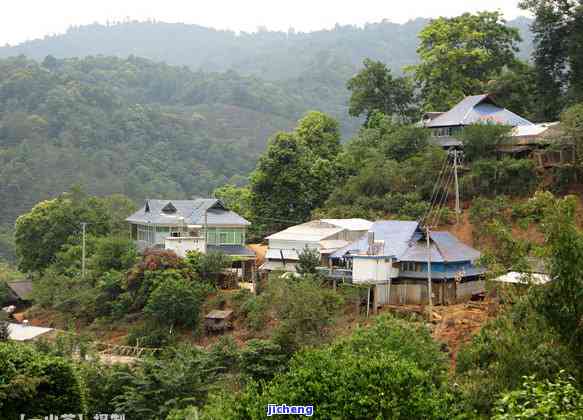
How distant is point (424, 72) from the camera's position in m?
46.2

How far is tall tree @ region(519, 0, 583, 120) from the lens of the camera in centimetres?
3806

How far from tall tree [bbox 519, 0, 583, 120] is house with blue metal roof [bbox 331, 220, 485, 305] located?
41.4 feet

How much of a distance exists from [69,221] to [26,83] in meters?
49.7

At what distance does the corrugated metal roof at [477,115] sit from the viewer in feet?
122

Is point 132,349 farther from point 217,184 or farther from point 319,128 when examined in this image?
point 217,184

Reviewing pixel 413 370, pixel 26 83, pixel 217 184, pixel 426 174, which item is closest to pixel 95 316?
pixel 426 174

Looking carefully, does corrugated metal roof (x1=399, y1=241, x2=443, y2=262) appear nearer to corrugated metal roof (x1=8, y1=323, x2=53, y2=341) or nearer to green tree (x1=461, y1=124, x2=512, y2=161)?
green tree (x1=461, y1=124, x2=512, y2=161)

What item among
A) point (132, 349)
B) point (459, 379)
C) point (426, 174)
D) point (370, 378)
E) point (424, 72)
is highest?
point (424, 72)

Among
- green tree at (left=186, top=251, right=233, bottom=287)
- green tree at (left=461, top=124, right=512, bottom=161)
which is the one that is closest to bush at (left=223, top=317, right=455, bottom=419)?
green tree at (left=186, top=251, right=233, bottom=287)

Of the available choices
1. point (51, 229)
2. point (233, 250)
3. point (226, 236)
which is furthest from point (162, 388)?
point (51, 229)

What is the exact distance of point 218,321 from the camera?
31.1 metres

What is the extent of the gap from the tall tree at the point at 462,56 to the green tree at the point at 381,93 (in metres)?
1.02

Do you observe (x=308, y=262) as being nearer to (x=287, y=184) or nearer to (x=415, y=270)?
(x=415, y=270)

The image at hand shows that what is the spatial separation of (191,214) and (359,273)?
12.1 m
